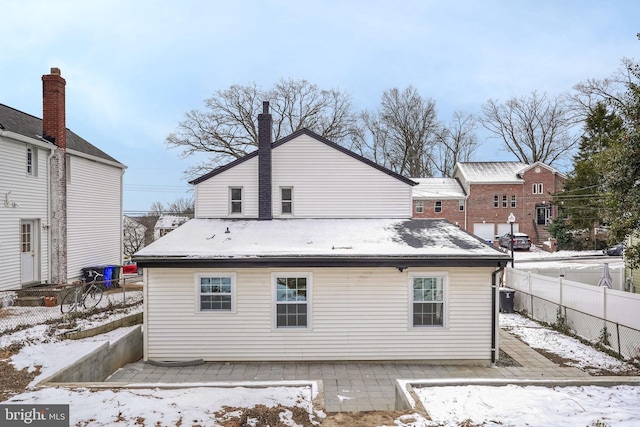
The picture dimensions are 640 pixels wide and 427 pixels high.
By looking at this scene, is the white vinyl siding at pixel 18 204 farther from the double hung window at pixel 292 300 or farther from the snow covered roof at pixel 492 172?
the snow covered roof at pixel 492 172

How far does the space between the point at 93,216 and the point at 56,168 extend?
3.34m

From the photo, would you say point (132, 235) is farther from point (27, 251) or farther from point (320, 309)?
point (320, 309)

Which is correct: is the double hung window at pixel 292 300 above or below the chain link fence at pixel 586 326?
above

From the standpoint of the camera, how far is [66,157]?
16.7 metres

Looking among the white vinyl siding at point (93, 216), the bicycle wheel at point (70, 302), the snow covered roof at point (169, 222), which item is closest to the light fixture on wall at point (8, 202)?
the white vinyl siding at point (93, 216)

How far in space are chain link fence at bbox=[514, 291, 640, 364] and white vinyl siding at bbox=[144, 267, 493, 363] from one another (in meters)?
3.20

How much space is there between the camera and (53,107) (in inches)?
621

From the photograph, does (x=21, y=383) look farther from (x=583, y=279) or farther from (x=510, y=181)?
(x=510, y=181)

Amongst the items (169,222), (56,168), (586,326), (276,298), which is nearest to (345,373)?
(276,298)

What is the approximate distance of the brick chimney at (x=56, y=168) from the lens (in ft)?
51.4

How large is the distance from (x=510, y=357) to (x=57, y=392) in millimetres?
9352

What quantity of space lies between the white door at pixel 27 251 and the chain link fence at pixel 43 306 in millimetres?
856

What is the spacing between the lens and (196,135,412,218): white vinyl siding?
13414mm

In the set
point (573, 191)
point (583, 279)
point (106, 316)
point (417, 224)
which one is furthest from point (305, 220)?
point (573, 191)
